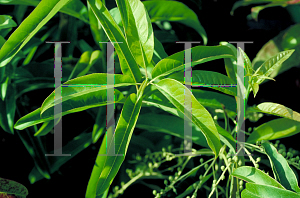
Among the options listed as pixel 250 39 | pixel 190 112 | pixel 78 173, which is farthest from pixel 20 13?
pixel 250 39

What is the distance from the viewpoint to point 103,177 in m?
0.48

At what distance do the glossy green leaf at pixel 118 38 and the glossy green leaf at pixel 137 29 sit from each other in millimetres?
16

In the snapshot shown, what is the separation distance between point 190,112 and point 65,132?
0.46 m

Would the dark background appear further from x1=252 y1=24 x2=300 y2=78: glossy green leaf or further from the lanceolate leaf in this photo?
the lanceolate leaf

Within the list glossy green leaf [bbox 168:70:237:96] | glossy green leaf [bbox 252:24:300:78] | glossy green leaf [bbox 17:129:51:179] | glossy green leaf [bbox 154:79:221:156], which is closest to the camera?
glossy green leaf [bbox 154:79:221:156]

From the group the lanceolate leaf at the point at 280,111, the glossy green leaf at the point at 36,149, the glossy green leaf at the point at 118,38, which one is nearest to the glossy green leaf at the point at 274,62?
the lanceolate leaf at the point at 280,111

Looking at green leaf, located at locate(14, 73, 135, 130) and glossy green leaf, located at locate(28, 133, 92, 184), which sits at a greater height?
green leaf, located at locate(14, 73, 135, 130)

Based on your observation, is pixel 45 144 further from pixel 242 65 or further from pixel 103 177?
pixel 242 65

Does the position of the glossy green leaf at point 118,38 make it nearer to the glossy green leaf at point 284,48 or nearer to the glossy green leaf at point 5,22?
the glossy green leaf at point 5,22

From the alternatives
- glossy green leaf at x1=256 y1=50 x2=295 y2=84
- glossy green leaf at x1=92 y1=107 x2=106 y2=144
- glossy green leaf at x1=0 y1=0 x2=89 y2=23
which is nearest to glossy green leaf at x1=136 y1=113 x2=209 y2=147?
glossy green leaf at x1=92 y1=107 x2=106 y2=144

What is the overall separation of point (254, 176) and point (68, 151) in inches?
18.5

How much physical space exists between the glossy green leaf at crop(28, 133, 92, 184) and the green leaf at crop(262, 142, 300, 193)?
46cm

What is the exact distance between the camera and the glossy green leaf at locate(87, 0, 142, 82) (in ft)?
1.64

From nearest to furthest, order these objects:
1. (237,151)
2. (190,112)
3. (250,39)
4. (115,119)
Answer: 1. (190,112)
2. (237,151)
3. (115,119)
4. (250,39)
